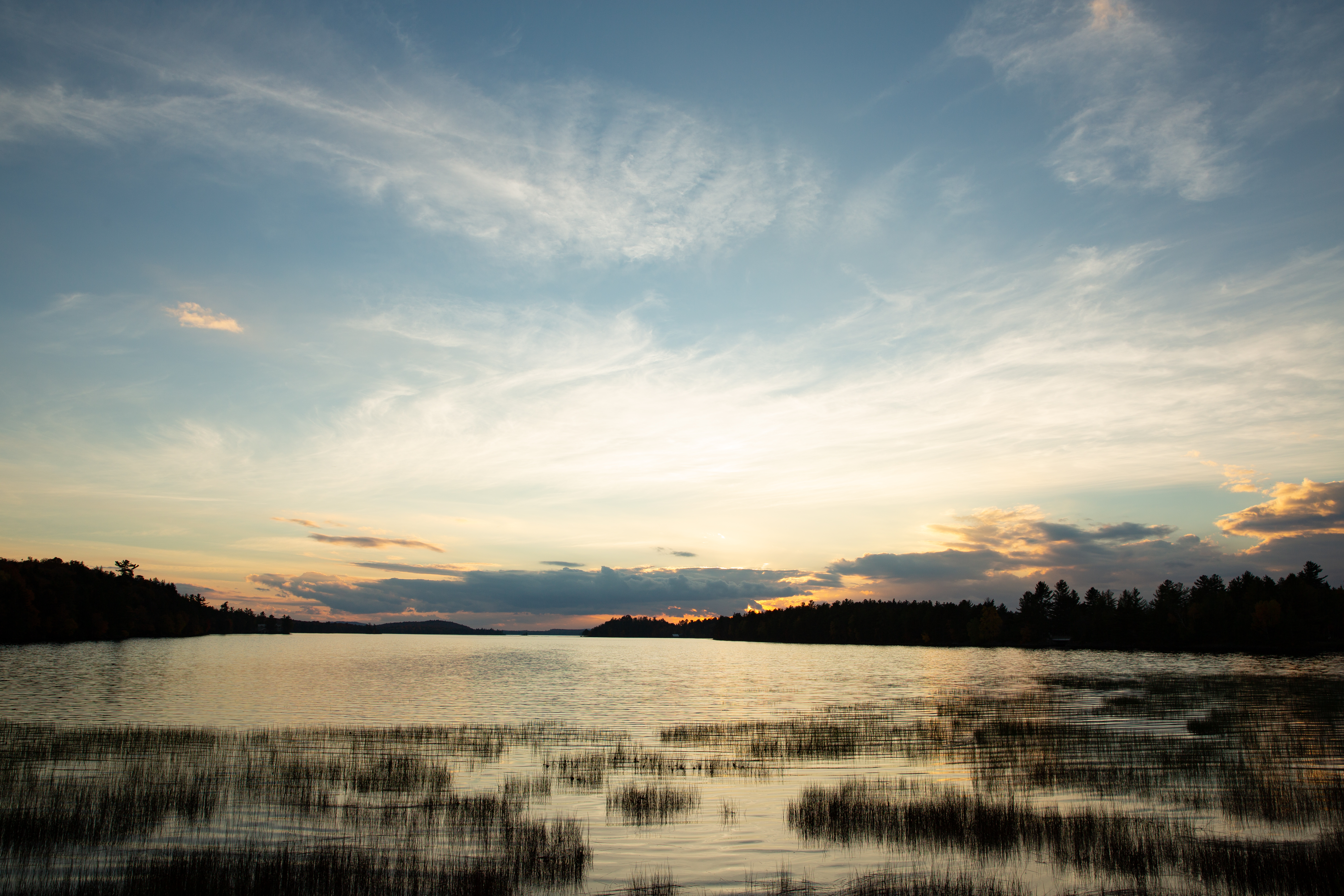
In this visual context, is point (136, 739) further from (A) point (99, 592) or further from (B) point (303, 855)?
(A) point (99, 592)

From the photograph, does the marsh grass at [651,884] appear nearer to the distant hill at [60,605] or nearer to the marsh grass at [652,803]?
the marsh grass at [652,803]

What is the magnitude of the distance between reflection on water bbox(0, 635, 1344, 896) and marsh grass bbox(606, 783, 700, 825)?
19 centimetres

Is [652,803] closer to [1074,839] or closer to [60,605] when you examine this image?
[1074,839]

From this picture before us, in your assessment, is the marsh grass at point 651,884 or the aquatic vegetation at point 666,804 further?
the aquatic vegetation at point 666,804

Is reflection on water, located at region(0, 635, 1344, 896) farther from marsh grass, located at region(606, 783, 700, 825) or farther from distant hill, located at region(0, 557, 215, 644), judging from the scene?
distant hill, located at region(0, 557, 215, 644)

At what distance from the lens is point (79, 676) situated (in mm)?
70062

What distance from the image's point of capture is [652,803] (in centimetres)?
2330

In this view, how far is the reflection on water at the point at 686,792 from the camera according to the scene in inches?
620

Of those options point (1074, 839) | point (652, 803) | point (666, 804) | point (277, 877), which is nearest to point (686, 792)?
point (666, 804)

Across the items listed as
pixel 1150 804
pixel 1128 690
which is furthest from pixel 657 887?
pixel 1128 690

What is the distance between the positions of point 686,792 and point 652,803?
8.30ft

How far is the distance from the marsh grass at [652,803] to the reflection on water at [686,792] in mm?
186

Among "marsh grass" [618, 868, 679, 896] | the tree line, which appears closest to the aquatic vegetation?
"marsh grass" [618, 868, 679, 896]

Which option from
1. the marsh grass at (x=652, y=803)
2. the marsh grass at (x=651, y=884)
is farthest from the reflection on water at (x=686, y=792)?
the marsh grass at (x=652, y=803)
